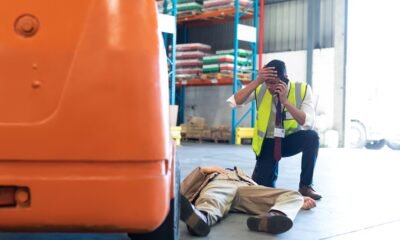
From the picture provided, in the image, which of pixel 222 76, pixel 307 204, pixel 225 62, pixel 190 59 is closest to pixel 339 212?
pixel 307 204

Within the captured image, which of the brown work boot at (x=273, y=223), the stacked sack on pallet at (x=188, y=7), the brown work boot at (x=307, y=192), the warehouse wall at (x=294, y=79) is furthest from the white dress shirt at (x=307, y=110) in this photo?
the stacked sack on pallet at (x=188, y=7)

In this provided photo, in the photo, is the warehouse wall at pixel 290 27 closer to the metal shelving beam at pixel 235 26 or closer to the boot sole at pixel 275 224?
the metal shelving beam at pixel 235 26

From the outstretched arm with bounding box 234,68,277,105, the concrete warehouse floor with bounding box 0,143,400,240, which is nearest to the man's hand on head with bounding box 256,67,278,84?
the outstretched arm with bounding box 234,68,277,105

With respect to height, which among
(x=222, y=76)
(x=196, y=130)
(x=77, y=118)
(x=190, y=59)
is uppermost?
(x=190, y=59)

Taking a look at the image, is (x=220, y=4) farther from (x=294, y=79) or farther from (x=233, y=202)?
(x=233, y=202)

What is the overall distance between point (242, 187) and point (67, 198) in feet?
7.44

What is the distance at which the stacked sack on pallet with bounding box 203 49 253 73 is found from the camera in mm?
12820

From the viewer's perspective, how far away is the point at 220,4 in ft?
43.1

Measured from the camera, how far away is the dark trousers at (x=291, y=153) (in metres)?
4.17

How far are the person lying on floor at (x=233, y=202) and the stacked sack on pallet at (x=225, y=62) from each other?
9190 mm

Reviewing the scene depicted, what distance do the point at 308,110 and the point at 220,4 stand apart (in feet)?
31.0

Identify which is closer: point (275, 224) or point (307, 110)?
point (275, 224)

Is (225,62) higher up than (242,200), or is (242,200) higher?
(225,62)

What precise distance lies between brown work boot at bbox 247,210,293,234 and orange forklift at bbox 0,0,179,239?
157 cm
